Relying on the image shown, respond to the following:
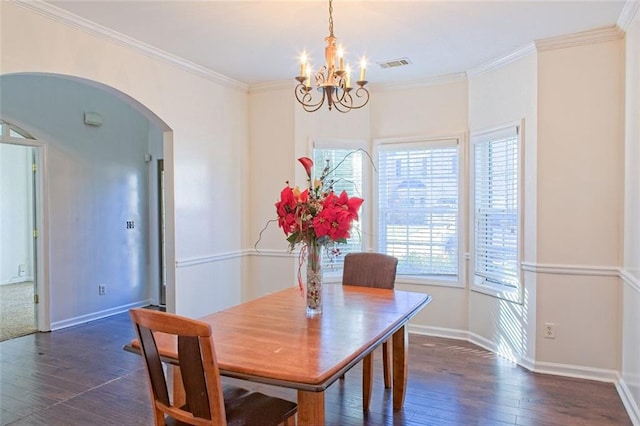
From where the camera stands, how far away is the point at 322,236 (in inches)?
87.8

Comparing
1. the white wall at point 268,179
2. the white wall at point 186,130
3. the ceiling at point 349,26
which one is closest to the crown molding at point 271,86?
the white wall at point 268,179

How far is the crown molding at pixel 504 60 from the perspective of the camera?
362 centimetres

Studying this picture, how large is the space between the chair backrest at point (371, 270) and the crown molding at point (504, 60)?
7.01 ft

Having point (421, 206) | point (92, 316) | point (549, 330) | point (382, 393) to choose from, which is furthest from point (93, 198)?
point (549, 330)

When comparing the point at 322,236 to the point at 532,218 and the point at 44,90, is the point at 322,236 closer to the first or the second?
the point at 532,218

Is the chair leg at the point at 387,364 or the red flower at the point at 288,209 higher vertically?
the red flower at the point at 288,209

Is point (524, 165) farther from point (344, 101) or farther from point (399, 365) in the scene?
point (399, 365)

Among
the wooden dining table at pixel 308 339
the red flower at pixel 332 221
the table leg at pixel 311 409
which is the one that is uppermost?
the red flower at pixel 332 221

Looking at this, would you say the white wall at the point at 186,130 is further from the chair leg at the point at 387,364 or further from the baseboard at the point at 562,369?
the baseboard at the point at 562,369

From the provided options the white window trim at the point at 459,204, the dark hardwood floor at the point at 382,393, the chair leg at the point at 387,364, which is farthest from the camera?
the white window trim at the point at 459,204

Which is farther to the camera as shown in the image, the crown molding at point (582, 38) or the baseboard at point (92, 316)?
the baseboard at point (92, 316)

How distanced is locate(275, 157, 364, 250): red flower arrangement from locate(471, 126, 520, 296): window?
90.1 inches

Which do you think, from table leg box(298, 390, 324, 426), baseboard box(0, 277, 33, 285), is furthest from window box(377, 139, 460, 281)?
baseboard box(0, 277, 33, 285)

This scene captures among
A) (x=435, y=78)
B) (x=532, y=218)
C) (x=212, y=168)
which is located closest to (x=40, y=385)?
(x=212, y=168)
